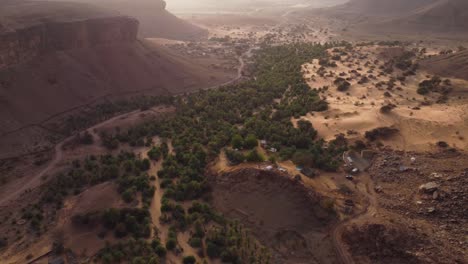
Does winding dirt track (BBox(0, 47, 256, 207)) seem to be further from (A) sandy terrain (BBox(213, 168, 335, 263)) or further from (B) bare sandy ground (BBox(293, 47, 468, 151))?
(B) bare sandy ground (BBox(293, 47, 468, 151))

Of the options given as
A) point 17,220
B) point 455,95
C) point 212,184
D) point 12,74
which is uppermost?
point 455,95

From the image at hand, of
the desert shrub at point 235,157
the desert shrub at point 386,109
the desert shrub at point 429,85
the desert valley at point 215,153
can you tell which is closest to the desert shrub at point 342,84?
the desert valley at point 215,153

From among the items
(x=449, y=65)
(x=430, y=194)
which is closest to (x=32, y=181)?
(x=430, y=194)

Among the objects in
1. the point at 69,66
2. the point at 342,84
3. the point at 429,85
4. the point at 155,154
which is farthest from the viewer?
the point at 342,84

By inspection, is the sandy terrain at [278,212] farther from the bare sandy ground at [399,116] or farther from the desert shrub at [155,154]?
the bare sandy ground at [399,116]

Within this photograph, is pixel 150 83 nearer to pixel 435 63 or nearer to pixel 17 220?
pixel 17 220

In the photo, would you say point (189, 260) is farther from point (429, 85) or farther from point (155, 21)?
point (155, 21)

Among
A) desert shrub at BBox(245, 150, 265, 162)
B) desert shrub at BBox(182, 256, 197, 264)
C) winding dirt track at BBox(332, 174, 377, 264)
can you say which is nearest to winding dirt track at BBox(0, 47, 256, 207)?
desert shrub at BBox(182, 256, 197, 264)

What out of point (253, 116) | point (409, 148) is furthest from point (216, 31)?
point (409, 148)
